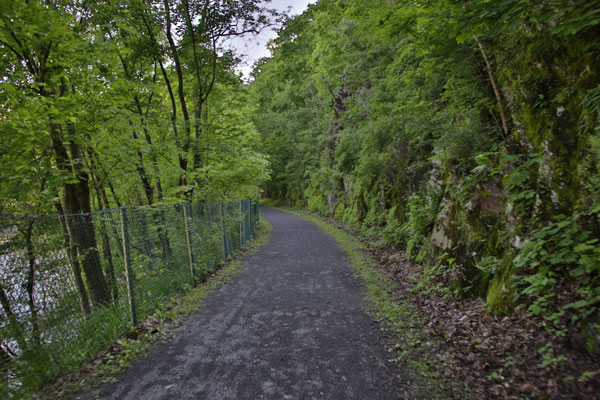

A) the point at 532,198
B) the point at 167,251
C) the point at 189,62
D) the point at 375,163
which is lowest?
the point at 167,251

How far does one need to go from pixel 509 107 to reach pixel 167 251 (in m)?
6.70

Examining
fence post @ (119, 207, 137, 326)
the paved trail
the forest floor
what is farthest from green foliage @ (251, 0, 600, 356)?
fence post @ (119, 207, 137, 326)

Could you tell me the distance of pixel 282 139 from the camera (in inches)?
1259

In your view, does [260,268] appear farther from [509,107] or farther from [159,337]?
[509,107]

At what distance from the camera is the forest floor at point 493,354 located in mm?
2518

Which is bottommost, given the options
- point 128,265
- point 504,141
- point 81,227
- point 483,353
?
point 483,353

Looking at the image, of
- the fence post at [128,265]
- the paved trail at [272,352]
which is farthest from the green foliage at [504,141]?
the fence post at [128,265]

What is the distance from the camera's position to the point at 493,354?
3.11 meters

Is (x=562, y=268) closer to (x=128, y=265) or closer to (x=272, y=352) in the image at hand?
(x=272, y=352)

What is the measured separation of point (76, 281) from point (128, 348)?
1.13 metres

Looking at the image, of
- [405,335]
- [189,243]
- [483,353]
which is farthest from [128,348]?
[483,353]

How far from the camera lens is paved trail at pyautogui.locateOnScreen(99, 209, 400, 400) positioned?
2.96 metres

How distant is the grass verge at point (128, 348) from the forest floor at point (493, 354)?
11.1 feet

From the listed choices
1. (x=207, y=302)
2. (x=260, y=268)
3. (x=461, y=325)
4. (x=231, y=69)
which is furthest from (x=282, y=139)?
(x=461, y=325)
